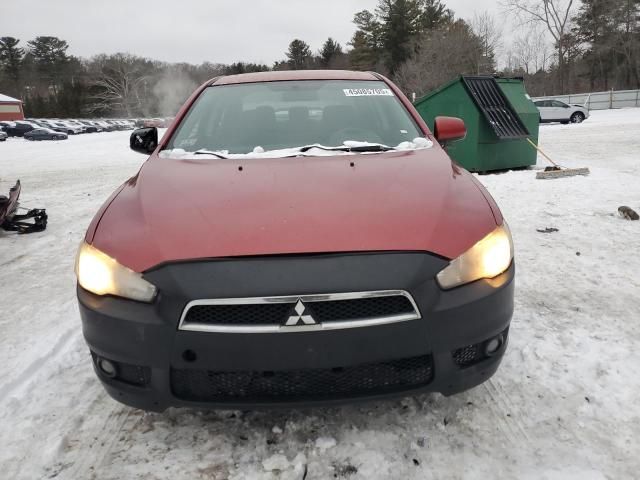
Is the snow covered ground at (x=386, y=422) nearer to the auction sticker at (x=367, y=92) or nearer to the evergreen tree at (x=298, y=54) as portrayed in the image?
the auction sticker at (x=367, y=92)

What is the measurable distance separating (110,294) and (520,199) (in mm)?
5810

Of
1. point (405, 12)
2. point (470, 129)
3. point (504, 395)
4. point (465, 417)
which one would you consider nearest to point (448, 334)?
point (465, 417)

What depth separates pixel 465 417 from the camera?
2.04 meters

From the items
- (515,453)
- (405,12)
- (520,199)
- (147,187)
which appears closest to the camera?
(515,453)

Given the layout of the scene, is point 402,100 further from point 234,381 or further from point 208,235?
point 234,381

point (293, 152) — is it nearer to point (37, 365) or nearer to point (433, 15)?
point (37, 365)

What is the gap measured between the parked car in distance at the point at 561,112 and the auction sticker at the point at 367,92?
24334 millimetres

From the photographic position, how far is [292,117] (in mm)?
2998

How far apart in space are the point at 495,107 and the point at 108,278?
8232 millimetres

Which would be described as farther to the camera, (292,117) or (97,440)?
(292,117)

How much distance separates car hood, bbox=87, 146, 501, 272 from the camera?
1.70m

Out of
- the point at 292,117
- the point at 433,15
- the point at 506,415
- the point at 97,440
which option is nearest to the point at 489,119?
the point at 292,117

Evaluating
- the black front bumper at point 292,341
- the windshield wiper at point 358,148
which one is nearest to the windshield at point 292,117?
the windshield wiper at point 358,148

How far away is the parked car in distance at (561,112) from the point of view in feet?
80.2
